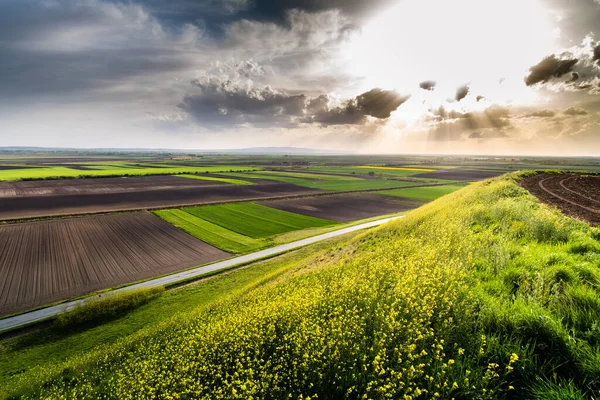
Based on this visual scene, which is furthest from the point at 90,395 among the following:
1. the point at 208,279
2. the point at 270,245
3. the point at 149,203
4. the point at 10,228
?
the point at 149,203

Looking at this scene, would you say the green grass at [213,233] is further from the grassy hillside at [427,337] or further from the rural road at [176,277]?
the grassy hillside at [427,337]

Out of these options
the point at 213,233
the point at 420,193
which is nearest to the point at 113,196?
the point at 213,233

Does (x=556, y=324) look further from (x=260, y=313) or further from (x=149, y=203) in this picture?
(x=149, y=203)

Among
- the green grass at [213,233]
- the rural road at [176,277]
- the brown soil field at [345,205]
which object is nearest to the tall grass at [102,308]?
the rural road at [176,277]

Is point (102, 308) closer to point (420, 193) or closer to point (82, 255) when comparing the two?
point (82, 255)

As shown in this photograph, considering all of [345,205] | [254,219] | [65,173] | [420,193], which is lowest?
[254,219]

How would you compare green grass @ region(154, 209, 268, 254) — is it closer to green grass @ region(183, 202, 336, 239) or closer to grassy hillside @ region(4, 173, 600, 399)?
green grass @ region(183, 202, 336, 239)

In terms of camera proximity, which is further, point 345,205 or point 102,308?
point 345,205

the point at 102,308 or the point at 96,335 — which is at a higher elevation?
the point at 102,308
